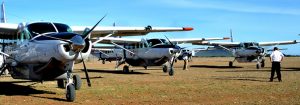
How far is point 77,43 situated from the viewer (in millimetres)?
9703

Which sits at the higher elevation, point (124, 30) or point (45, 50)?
point (124, 30)

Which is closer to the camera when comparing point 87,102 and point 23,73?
point 87,102

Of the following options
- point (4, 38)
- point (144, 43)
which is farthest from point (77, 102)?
point (144, 43)

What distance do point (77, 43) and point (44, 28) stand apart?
7.62ft

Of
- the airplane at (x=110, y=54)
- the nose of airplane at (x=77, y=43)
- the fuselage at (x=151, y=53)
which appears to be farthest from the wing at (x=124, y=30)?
the nose of airplane at (x=77, y=43)

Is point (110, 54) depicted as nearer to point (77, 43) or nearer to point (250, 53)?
point (250, 53)

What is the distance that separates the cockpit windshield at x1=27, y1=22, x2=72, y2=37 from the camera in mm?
11477

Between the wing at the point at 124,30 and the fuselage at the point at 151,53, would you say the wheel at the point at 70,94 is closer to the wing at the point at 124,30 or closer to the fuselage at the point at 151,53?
the wing at the point at 124,30

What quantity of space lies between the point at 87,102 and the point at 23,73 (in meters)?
3.22

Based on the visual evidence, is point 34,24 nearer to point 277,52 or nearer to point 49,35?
point 49,35

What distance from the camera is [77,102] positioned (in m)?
9.79

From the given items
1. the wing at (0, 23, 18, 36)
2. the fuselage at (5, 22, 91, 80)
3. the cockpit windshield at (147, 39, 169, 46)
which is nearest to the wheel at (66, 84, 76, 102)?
the fuselage at (5, 22, 91, 80)

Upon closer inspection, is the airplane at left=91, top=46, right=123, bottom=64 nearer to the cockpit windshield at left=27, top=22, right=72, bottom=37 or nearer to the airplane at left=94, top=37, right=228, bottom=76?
the airplane at left=94, top=37, right=228, bottom=76

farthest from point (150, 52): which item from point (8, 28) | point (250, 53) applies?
point (250, 53)
